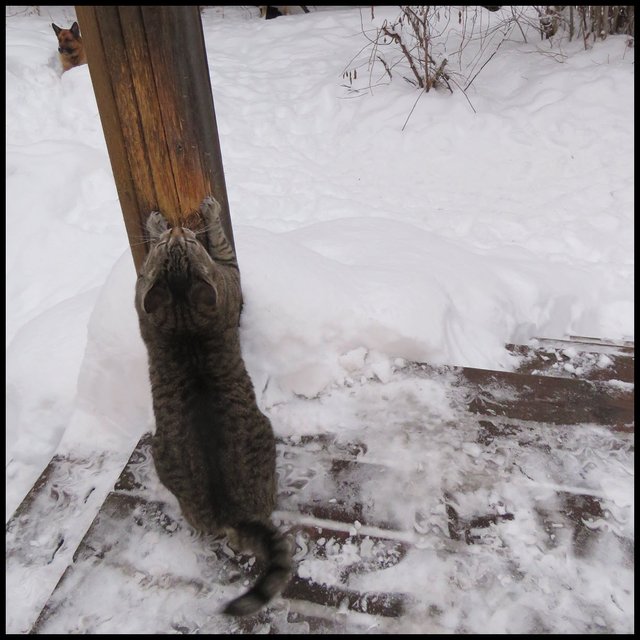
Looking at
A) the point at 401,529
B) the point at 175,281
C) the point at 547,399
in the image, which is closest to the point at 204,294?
the point at 175,281

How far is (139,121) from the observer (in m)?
2.00

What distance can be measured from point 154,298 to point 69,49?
17.9ft

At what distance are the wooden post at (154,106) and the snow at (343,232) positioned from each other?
0.52 meters

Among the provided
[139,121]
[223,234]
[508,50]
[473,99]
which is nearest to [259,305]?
[223,234]

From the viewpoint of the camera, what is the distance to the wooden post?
1.83m

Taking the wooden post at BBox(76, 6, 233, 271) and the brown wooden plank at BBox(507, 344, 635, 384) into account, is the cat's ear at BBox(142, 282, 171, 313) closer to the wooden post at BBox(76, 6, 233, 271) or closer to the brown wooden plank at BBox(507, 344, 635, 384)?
the wooden post at BBox(76, 6, 233, 271)

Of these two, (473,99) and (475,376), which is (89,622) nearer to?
(475,376)

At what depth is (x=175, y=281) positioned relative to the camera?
207cm

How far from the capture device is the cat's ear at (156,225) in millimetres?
2227

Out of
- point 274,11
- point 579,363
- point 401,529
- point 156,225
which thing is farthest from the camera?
point 274,11

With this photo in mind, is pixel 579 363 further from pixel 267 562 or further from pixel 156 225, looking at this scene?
pixel 156 225

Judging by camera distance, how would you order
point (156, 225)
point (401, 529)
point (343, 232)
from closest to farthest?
point (401, 529) < point (156, 225) < point (343, 232)

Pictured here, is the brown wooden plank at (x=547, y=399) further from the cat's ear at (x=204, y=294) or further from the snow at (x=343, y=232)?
the cat's ear at (x=204, y=294)

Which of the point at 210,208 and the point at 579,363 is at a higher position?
the point at 210,208
